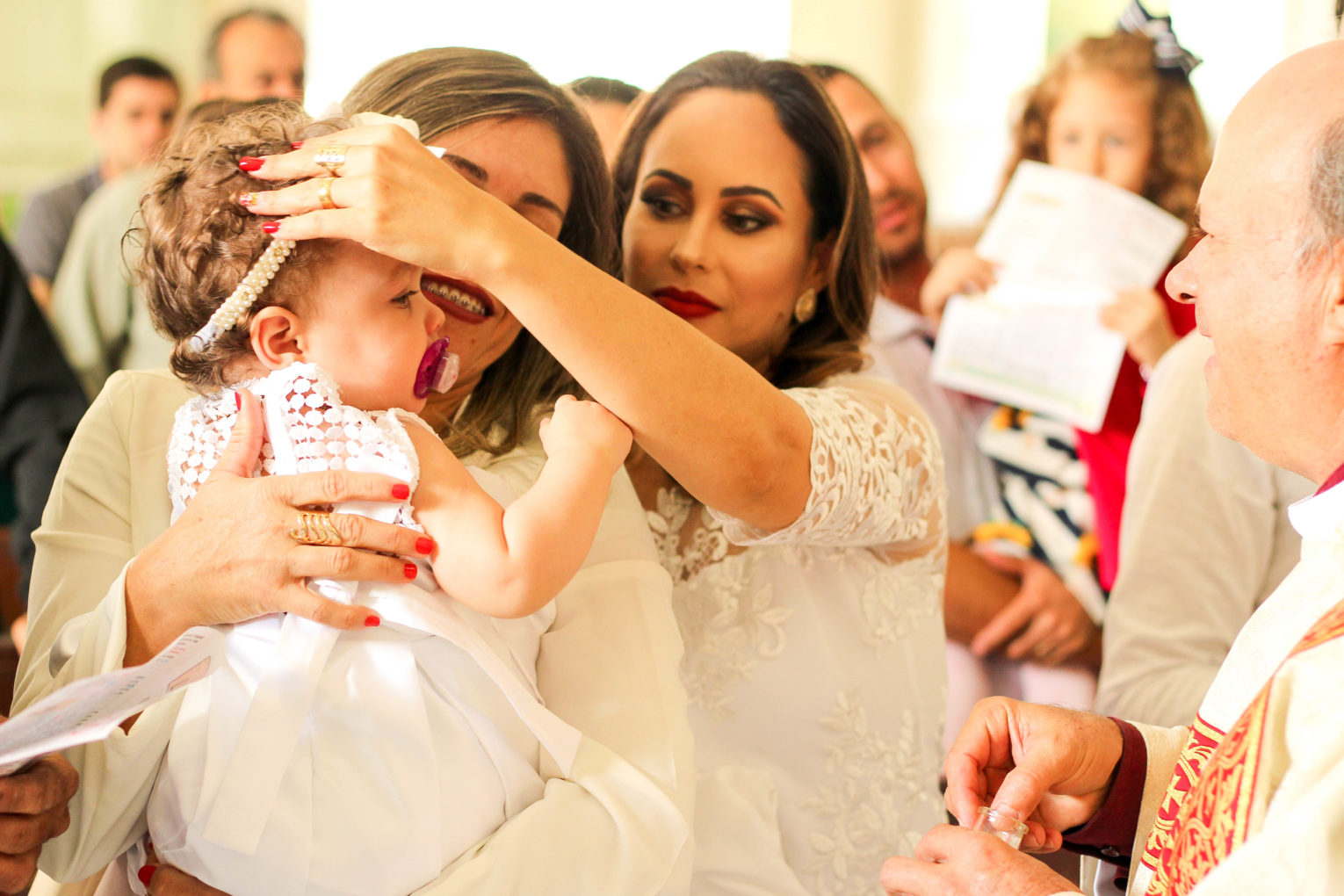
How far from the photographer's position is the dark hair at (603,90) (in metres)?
2.77

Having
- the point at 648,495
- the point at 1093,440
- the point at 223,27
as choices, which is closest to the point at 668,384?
the point at 648,495

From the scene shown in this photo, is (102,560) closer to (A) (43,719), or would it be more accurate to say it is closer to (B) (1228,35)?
(A) (43,719)

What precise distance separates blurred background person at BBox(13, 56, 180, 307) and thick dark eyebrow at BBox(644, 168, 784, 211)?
3100mm

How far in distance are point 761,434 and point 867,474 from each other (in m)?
0.26

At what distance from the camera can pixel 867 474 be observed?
175cm

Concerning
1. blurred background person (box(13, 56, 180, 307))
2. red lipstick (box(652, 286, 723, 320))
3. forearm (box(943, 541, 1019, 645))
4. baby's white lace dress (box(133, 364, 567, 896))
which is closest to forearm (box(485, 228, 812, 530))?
baby's white lace dress (box(133, 364, 567, 896))

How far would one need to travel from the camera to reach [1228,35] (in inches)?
159

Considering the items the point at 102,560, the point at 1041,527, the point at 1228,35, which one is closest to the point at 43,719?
the point at 102,560

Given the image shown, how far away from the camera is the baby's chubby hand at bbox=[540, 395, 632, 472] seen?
1380 millimetres

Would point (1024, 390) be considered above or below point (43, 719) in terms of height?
below

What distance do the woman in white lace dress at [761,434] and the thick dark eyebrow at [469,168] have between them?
399 millimetres

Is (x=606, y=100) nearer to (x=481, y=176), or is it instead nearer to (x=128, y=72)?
(x=481, y=176)

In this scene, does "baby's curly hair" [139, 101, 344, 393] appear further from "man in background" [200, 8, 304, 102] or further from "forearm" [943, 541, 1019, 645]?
"man in background" [200, 8, 304, 102]

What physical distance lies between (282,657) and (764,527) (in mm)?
699
